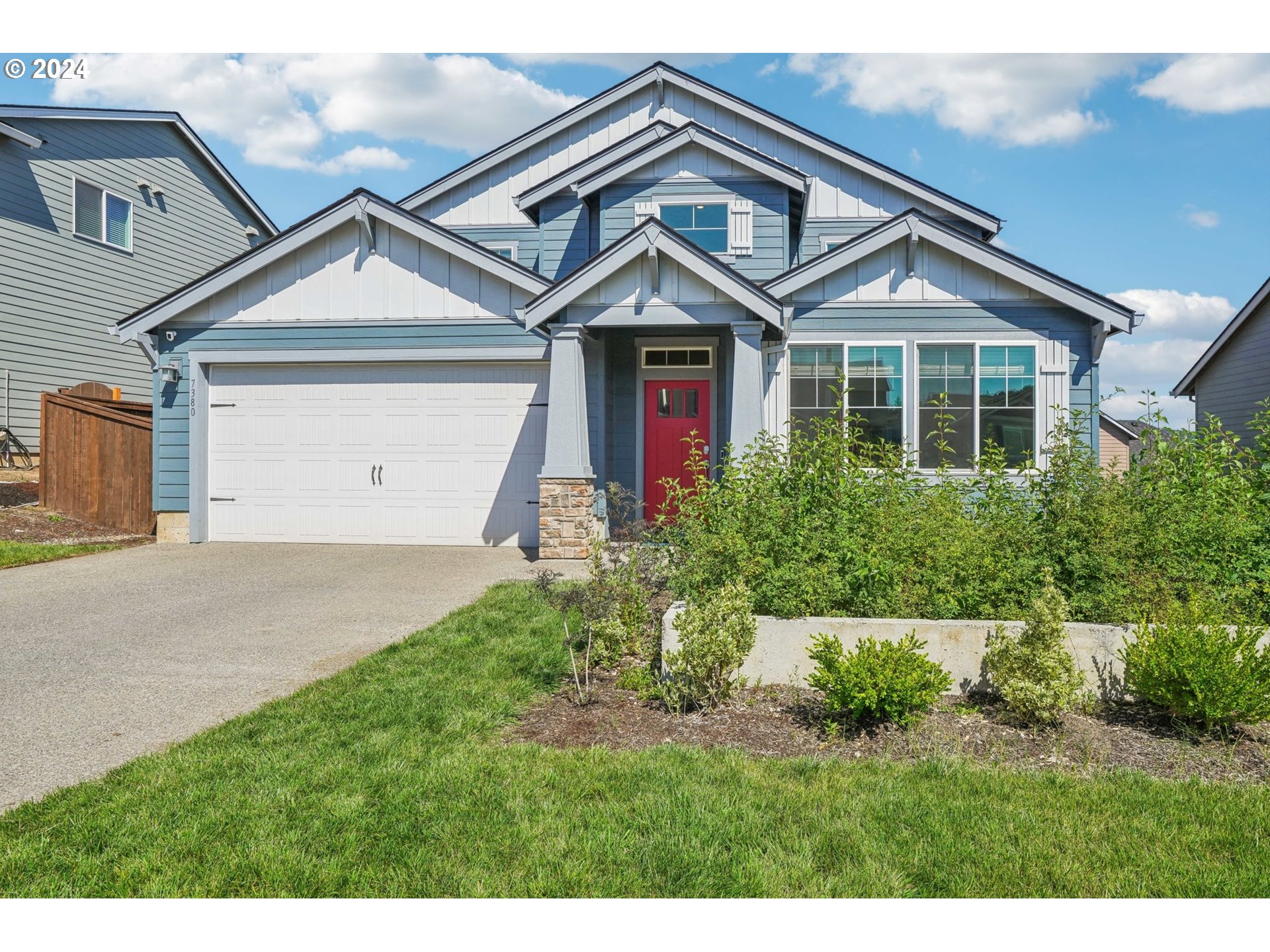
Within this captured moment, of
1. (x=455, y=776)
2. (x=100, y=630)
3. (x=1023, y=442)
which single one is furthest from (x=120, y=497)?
(x=1023, y=442)

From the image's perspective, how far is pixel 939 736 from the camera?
14.8 ft

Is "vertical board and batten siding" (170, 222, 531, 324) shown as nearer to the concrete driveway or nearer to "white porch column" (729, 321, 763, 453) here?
"white porch column" (729, 321, 763, 453)

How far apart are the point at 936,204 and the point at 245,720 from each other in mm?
13403

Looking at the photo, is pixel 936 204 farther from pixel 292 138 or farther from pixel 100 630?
pixel 100 630

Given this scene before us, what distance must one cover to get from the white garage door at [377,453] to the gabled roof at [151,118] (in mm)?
7596

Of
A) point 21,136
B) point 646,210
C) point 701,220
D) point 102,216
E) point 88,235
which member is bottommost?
point 701,220

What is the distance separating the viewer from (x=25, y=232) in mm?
16141

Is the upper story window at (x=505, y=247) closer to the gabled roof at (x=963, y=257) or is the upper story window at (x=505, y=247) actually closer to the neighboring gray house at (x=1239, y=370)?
the gabled roof at (x=963, y=257)

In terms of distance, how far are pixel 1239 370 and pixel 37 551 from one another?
2406 cm

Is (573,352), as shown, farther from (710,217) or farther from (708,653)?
(708,653)

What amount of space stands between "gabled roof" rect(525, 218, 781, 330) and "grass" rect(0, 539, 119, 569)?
7.03 m

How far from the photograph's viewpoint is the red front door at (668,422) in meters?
12.8

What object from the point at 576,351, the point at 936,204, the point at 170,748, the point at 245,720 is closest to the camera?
the point at 170,748

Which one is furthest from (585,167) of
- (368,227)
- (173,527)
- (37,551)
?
(37,551)
